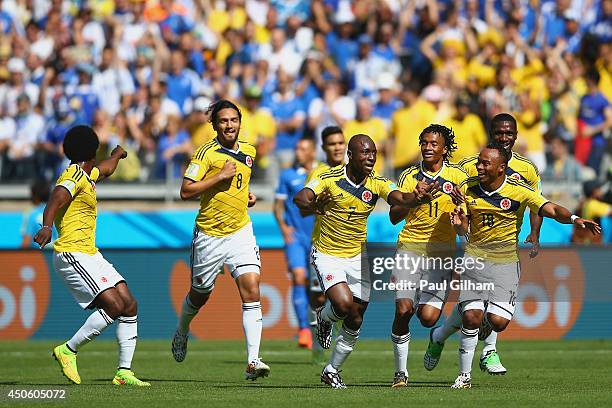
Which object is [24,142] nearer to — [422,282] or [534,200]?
[422,282]

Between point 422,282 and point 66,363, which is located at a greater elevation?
point 422,282

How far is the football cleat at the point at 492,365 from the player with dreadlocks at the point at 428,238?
1.01m

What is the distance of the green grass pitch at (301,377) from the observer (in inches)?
429

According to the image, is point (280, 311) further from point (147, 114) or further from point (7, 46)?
point (7, 46)

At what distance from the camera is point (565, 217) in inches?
471

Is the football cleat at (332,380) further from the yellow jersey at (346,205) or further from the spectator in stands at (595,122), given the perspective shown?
the spectator in stands at (595,122)

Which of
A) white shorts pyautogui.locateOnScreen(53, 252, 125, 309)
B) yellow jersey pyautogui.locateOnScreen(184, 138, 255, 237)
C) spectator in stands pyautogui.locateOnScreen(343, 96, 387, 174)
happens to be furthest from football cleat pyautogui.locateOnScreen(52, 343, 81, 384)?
spectator in stands pyautogui.locateOnScreen(343, 96, 387, 174)

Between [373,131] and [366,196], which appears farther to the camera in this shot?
[373,131]

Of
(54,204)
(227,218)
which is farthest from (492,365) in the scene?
(54,204)

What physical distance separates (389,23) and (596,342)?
8315 mm

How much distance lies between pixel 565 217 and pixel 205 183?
11.6ft

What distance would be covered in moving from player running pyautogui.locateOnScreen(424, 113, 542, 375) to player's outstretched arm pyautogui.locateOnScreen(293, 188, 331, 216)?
6.36 feet

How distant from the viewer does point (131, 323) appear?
12617 mm

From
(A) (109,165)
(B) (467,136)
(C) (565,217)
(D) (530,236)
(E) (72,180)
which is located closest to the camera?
(C) (565,217)
